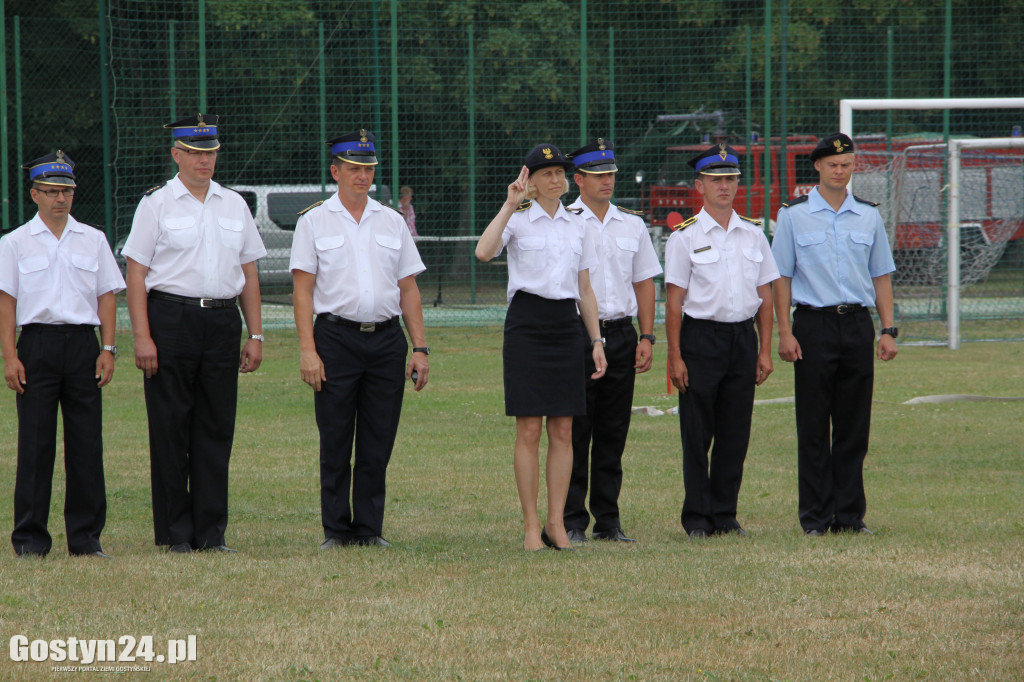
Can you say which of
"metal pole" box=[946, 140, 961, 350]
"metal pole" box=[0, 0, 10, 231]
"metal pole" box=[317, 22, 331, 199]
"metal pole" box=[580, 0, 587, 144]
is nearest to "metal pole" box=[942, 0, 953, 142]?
"metal pole" box=[946, 140, 961, 350]

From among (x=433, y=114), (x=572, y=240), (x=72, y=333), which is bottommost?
(x=72, y=333)

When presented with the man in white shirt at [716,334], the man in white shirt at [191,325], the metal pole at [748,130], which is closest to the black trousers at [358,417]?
the man in white shirt at [191,325]

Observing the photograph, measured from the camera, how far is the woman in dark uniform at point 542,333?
5.90 m

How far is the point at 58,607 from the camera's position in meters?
4.83

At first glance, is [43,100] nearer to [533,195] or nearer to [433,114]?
[433,114]

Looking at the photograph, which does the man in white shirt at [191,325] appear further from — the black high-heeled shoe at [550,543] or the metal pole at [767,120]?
the metal pole at [767,120]

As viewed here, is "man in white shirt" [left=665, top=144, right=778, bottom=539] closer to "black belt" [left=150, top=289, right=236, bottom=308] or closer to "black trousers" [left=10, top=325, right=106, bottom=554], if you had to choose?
"black belt" [left=150, top=289, right=236, bottom=308]

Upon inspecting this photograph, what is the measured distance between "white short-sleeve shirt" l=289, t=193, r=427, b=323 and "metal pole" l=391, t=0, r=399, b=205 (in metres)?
10.8

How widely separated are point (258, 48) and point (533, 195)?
1227 centimetres

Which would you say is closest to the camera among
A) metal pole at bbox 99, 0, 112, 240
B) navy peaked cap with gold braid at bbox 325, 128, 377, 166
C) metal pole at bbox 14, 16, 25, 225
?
navy peaked cap with gold braid at bbox 325, 128, 377, 166

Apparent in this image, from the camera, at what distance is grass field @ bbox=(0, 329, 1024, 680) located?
427cm

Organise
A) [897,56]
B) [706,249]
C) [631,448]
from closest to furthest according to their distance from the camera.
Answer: [706,249] < [631,448] < [897,56]

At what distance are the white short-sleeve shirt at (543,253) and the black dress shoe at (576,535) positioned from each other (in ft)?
3.81

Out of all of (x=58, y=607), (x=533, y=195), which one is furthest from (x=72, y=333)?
(x=533, y=195)
